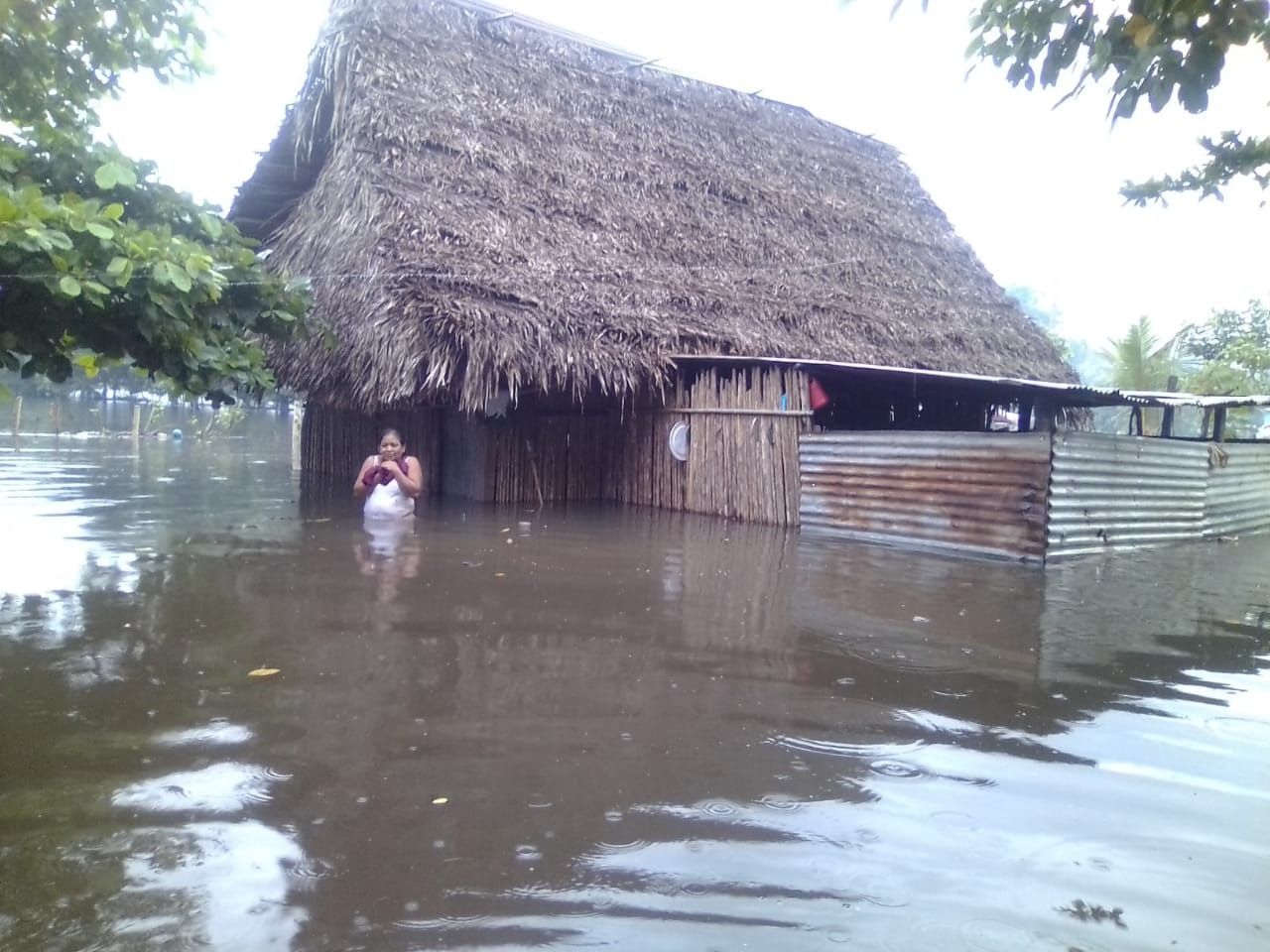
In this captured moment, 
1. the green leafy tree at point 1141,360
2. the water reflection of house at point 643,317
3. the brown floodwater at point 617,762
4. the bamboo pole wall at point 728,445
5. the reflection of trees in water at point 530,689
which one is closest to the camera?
the brown floodwater at point 617,762

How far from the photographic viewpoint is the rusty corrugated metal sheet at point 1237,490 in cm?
959

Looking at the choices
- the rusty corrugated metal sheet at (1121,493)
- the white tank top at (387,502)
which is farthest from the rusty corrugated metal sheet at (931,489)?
the white tank top at (387,502)

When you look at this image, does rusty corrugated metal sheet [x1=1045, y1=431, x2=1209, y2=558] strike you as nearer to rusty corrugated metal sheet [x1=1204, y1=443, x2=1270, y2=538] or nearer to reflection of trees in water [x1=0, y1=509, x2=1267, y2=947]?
rusty corrugated metal sheet [x1=1204, y1=443, x2=1270, y2=538]

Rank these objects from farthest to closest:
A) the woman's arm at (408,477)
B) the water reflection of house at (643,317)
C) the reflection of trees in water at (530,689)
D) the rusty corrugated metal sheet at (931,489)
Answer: the water reflection of house at (643,317)
the woman's arm at (408,477)
the rusty corrugated metal sheet at (931,489)
the reflection of trees in water at (530,689)

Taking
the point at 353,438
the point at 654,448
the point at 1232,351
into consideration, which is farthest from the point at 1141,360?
the point at 353,438

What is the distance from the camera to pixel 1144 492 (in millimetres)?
8297

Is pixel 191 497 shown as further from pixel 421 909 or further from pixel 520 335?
pixel 421 909

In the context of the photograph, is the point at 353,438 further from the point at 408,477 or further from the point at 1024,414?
the point at 1024,414

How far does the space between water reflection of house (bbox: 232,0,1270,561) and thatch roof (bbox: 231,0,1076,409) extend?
0.12 feet

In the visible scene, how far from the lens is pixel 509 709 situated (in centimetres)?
354

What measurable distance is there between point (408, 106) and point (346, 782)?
895 cm

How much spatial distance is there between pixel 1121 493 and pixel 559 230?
241 inches

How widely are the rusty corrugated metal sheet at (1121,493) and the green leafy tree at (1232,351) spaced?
334 inches

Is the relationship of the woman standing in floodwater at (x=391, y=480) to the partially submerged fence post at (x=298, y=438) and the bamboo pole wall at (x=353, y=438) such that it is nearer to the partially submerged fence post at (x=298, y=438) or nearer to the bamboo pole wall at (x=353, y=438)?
the bamboo pole wall at (x=353, y=438)
